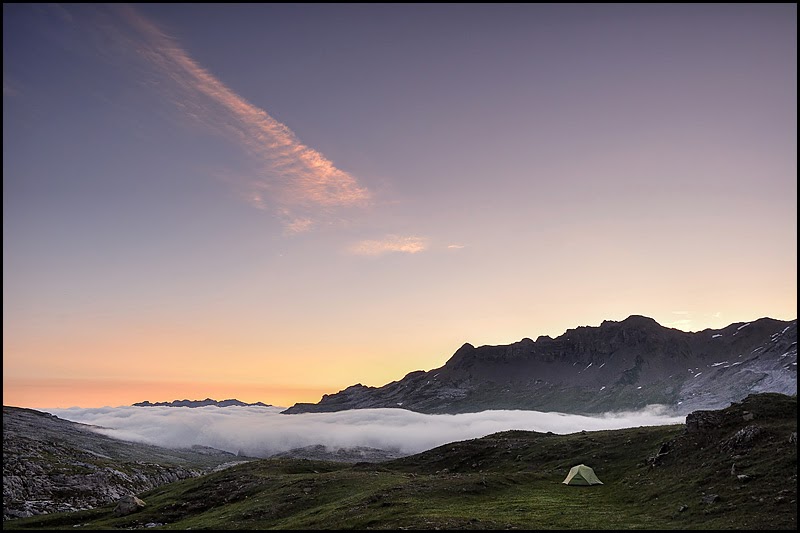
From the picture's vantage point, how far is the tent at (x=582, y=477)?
81.2 m

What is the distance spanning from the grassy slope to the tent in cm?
286

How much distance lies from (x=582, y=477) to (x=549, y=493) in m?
10.7

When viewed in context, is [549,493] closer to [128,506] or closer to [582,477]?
[582,477]

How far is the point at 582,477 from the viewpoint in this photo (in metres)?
81.9

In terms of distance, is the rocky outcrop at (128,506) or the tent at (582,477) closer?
the tent at (582,477)

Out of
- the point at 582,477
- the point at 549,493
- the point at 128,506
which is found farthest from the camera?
the point at 128,506

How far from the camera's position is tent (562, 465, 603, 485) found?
8125 centimetres

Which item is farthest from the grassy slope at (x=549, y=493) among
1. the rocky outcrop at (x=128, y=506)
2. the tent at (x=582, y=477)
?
the tent at (x=582, y=477)

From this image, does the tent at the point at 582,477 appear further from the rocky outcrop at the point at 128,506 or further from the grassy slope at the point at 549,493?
the rocky outcrop at the point at 128,506

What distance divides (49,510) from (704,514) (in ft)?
490

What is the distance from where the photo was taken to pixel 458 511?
61438 millimetres

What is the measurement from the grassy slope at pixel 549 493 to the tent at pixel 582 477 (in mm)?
2856

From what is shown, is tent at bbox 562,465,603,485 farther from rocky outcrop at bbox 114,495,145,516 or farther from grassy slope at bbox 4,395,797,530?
rocky outcrop at bbox 114,495,145,516

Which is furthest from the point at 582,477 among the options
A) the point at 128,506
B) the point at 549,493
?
the point at 128,506
